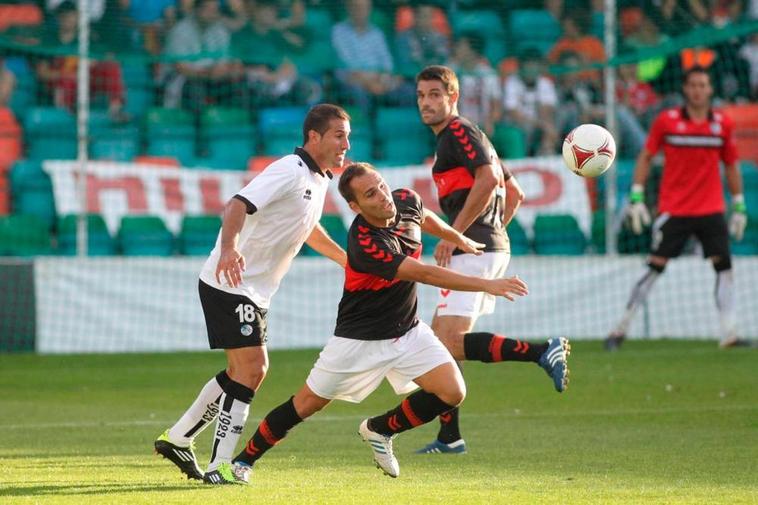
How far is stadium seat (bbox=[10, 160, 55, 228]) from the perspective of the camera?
54.1ft

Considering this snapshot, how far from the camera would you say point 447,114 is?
30.1ft

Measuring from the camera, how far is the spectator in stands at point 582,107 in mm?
17672

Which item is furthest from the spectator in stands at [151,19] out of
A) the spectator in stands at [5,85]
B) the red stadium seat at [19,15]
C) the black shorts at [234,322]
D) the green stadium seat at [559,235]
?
the black shorts at [234,322]

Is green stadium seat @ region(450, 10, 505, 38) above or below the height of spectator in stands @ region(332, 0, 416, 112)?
above

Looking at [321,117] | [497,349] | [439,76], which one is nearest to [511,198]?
[439,76]

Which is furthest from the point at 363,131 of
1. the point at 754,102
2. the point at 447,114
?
the point at 447,114

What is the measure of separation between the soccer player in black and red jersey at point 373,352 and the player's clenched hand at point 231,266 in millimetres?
606

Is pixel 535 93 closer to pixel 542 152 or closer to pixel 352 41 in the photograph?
pixel 542 152

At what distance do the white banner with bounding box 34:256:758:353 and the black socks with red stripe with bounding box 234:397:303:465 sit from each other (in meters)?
8.57

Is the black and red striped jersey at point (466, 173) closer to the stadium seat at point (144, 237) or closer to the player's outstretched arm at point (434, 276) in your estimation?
the player's outstretched arm at point (434, 276)

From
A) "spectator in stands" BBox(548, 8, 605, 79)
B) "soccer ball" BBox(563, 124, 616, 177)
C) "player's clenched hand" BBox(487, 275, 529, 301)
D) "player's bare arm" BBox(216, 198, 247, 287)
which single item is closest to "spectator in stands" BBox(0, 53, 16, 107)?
"spectator in stands" BBox(548, 8, 605, 79)

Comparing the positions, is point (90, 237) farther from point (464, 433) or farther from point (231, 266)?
point (231, 266)

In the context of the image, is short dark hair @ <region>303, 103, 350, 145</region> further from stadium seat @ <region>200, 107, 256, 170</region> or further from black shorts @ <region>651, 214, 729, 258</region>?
stadium seat @ <region>200, 107, 256, 170</region>

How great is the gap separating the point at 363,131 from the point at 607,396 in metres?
7.53
